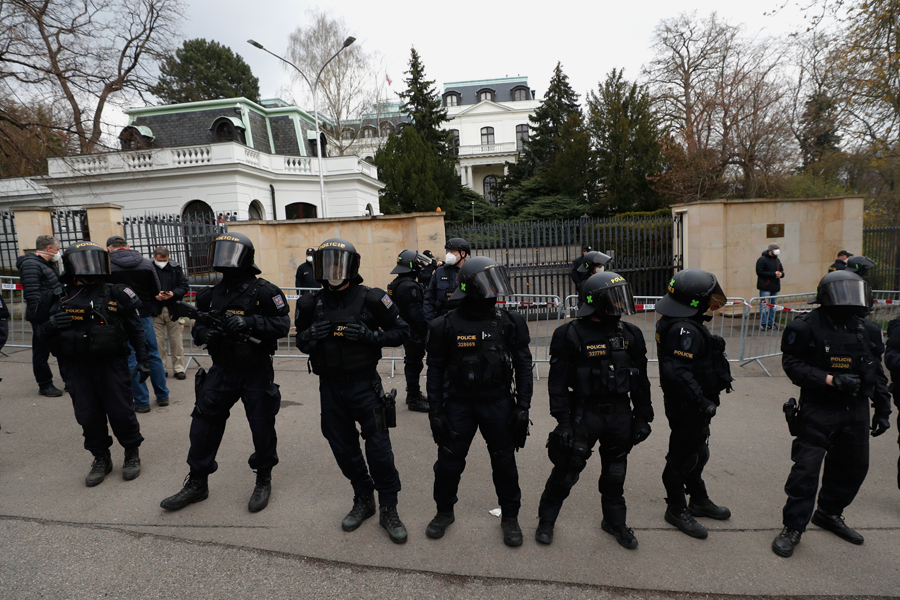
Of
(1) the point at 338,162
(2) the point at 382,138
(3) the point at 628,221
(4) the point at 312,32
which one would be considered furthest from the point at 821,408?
(2) the point at 382,138

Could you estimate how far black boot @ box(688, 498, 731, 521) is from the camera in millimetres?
3688

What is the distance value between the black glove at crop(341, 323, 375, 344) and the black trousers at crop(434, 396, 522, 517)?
2.27 feet

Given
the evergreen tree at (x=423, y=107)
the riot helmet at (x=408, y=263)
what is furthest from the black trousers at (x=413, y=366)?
the evergreen tree at (x=423, y=107)

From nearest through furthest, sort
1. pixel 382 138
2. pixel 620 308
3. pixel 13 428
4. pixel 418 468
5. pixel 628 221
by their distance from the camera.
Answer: pixel 620 308
pixel 418 468
pixel 13 428
pixel 628 221
pixel 382 138

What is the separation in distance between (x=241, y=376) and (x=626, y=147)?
26756 millimetres

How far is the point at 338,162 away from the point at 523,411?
26783 millimetres

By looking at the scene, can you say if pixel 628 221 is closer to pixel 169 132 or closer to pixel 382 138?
pixel 169 132

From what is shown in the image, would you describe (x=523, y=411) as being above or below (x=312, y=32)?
below

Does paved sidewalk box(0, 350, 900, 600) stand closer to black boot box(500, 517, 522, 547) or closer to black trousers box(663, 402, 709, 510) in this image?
black boot box(500, 517, 522, 547)

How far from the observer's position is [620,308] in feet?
10.7

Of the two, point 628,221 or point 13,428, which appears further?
point 628,221

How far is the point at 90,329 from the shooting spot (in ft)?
13.4

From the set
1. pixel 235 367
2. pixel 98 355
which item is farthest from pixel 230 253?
pixel 98 355

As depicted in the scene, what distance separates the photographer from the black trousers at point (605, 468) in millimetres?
3293
